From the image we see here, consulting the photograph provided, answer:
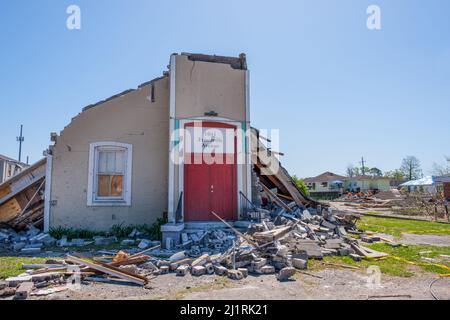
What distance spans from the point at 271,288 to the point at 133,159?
7.23 m

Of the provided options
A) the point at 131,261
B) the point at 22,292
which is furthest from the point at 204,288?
the point at 22,292

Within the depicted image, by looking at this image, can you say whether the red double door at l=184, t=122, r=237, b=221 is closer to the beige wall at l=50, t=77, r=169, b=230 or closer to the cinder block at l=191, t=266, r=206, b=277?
the beige wall at l=50, t=77, r=169, b=230

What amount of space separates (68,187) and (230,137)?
5.92m

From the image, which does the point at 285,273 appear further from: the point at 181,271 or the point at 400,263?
the point at 400,263

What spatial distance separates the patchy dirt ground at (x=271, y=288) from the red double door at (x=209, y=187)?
4.26m

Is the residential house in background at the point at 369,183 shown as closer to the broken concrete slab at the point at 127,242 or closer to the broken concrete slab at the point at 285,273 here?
the broken concrete slab at the point at 127,242

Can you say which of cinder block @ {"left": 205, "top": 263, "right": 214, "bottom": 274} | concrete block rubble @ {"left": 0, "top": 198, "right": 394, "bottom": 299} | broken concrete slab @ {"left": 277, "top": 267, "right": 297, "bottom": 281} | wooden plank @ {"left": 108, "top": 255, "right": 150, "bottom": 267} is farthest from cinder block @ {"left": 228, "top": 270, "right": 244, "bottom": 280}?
wooden plank @ {"left": 108, "top": 255, "right": 150, "bottom": 267}

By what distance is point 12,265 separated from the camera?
6.23 metres

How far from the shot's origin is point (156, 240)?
905cm

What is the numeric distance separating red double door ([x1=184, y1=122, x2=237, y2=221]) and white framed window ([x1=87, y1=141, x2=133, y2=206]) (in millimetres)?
2232

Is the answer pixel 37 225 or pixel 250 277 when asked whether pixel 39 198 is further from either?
pixel 250 277

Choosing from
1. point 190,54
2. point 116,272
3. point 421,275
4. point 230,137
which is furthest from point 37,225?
point 421,275

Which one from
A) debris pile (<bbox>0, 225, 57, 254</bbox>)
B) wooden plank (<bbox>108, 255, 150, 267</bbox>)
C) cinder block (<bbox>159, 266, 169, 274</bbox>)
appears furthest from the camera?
debris pile (<bbox>0, 225, 57, 254</bbox>)

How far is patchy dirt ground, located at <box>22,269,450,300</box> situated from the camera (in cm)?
447
